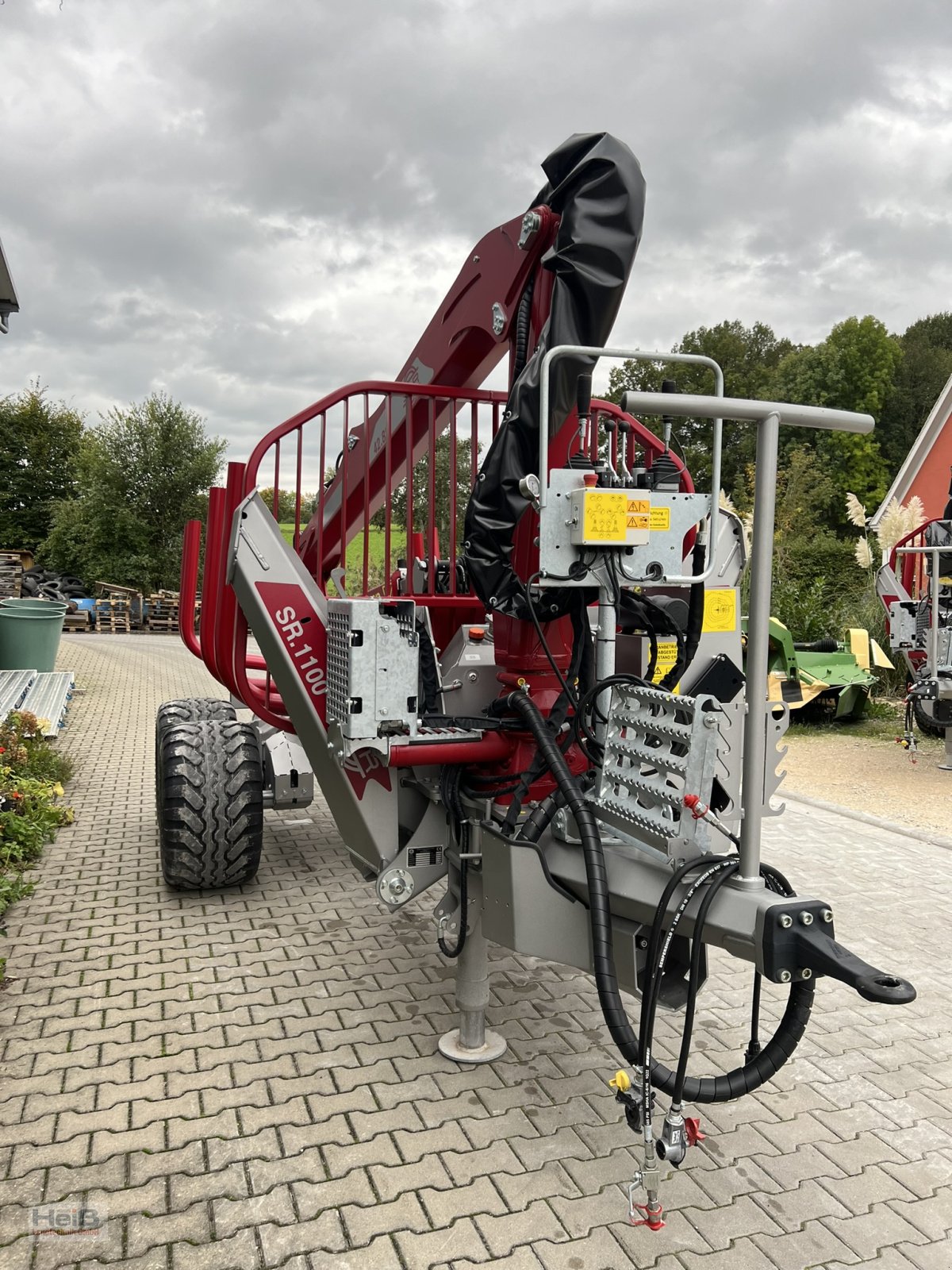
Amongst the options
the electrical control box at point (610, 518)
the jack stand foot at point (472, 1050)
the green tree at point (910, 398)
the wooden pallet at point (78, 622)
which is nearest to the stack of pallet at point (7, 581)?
the wooden pallet at point (78, 622)

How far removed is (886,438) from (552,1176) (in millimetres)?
42582

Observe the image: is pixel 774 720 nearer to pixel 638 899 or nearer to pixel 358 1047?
pixel 638 899

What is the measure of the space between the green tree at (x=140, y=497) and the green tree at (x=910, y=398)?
1087 inches

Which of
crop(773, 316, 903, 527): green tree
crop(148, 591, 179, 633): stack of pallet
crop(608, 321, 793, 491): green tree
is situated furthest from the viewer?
crop(773, 316, 903, 527): green tree

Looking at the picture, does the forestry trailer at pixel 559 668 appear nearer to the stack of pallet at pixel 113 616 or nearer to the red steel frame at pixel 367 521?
the red steel frame at pixel 367 521

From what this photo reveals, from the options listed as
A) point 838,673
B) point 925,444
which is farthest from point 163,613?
point 838,673

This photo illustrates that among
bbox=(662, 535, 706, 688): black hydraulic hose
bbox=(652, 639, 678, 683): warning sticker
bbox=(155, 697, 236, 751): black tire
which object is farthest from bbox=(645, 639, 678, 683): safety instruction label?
bbox=(155, 697, 236, 751): black tire

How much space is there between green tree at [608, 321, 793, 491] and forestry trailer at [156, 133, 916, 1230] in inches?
978

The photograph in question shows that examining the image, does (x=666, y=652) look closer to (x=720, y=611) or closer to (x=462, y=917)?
(x=720, y=611)

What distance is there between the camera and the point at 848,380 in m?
40.7

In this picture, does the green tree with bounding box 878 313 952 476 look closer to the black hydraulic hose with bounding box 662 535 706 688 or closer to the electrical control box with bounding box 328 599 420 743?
the black hydraulic hose with bounding box 662 535 706 688

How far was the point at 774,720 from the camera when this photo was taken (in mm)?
2658

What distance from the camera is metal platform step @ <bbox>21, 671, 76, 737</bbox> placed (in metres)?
9.63

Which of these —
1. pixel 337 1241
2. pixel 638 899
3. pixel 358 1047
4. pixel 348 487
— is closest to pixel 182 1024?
pixel 358 1047
